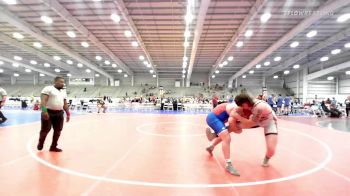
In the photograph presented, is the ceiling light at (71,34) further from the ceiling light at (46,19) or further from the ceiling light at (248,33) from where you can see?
the ceiling light at (248,33)

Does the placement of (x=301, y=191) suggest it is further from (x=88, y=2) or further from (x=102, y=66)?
(x=102, y=66)

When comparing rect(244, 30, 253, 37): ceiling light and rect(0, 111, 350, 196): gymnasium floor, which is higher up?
rect(244, 30, 253, 37): ceiling light

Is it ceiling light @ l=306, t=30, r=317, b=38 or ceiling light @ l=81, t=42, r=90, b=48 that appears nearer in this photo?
ceiling light @ l=306, t=30, r=317, b=38

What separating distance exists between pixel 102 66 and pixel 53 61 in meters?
8.19

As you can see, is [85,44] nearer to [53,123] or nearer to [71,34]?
[71,34]

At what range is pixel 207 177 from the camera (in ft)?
14.1

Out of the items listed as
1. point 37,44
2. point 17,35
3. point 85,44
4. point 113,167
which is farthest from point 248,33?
point 37,44

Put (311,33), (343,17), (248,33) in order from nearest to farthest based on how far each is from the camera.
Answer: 1. (343,17)
2. (248,33)
3. (311,33)

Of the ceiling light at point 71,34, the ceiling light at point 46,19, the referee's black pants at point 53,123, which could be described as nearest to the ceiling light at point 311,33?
the ceiling light at point 71,34

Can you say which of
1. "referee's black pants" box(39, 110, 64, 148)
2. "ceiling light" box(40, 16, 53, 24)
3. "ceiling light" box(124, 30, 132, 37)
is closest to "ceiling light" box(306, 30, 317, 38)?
"ceiling light" box(124, 30, 132, 37)

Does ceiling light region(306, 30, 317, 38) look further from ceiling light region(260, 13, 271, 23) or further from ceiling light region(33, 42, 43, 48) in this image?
ceiling light region(33, 42, 43, 48)

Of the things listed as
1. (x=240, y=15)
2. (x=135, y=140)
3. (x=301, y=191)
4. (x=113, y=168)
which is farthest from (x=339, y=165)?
(x=240, y=15)

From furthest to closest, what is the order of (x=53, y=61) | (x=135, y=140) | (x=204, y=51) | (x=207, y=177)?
(x=53, y=61) → (x=204, y=51) → (x=135, y=140) → (x=207, y=177)

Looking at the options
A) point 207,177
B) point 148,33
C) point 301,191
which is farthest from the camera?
point 148,33
